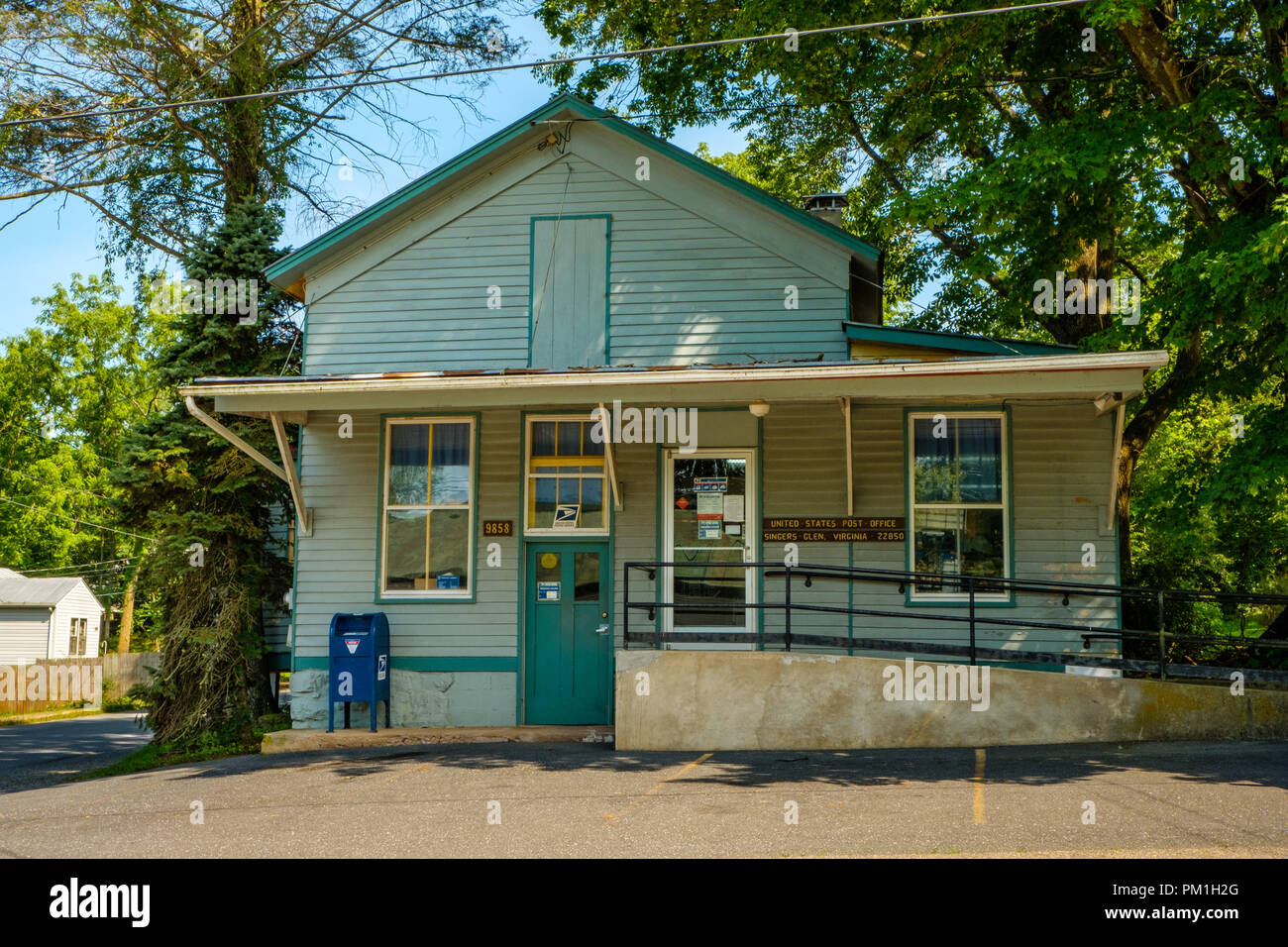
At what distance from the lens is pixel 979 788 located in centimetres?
875

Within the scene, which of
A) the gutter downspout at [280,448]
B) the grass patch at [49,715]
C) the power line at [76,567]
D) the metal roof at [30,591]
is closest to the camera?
the gutter downspout at [280,448]

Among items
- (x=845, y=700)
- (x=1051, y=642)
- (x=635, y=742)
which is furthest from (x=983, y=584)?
(x=635, y=742)

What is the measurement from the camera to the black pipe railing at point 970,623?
11.0 metres

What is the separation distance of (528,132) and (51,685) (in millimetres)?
26608

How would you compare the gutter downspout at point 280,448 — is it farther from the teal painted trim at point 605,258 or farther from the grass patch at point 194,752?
the teal painted trim at point 605,258

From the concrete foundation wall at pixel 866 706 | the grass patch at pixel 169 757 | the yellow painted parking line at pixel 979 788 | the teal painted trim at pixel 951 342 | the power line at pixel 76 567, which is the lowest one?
the grass patch at pixel 169 757

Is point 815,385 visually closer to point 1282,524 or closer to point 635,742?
point 635,742

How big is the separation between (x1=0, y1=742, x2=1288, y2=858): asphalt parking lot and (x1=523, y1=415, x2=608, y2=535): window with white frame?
2.95 m

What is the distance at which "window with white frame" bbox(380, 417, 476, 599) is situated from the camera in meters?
13.2

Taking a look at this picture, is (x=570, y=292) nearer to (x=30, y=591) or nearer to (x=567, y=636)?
(x=567, y=636)

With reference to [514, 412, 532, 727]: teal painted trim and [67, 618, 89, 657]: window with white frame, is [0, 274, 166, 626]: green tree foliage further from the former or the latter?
[514, 412, 532, 727]: teal painted trim

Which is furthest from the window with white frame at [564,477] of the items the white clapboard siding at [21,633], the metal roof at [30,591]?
the white clapboard siding at [21,633]

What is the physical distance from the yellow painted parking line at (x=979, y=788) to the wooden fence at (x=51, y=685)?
93.3 ft

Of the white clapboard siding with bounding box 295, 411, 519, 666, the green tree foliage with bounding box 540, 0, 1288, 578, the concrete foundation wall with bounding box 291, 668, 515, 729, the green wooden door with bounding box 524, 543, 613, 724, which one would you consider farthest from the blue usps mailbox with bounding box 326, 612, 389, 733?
the green tree foliage with bounding box 540, 0, 1288, 578
